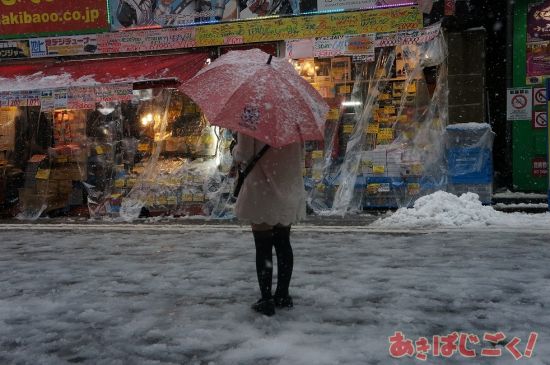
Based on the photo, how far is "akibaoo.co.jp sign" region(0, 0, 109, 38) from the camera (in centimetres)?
1176

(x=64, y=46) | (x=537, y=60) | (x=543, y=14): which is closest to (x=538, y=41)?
(x=537, y=60)

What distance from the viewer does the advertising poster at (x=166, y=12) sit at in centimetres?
1116

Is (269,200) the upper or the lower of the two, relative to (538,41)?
lower

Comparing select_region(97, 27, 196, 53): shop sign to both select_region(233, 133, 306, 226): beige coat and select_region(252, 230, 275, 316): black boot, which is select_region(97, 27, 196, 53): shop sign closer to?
select_region(233, 133, 306, 226): beige coat

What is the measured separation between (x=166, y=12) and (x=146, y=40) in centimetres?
77

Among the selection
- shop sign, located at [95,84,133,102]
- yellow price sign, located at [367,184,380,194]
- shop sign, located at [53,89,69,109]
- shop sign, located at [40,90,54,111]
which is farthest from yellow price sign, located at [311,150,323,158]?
shop sign, located at [40,90,54,111]

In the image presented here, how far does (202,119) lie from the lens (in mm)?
11438

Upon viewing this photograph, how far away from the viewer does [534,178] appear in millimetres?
10281

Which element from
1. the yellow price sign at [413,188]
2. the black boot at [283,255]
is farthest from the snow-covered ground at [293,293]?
the yellow price sign at [413,188]

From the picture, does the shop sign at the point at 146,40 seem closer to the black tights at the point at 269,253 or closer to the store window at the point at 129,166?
the store window at the point at 129,166

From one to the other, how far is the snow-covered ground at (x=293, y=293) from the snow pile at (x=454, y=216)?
0.11 feet

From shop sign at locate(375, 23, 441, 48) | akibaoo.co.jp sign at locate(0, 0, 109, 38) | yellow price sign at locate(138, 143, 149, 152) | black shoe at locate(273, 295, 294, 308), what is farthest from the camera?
akibaoo.co.jp sign at locate(0, 0, 109, 38)

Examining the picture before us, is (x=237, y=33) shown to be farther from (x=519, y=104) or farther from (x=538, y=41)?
(x=538, y=41)

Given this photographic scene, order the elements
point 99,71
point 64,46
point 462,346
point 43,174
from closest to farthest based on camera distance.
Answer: point 462,346 < point 99,71 < point 43,174 < point 64,46
